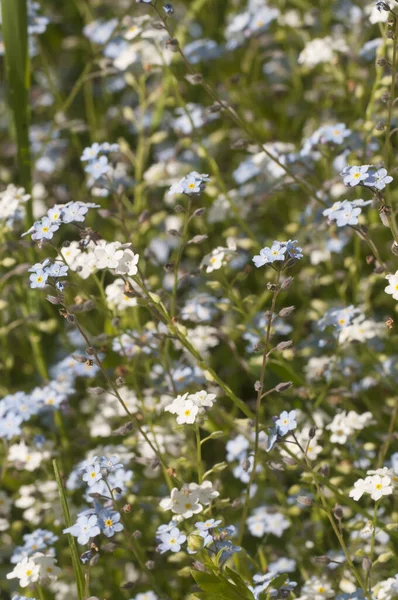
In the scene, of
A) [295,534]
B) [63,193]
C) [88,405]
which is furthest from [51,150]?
[295,534]

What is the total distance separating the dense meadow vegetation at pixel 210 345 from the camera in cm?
287

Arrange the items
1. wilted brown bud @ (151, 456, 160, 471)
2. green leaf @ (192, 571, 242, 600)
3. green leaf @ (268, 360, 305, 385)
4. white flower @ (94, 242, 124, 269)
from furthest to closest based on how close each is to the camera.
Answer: green leaf @ (268, 360, 305, 385) → wilted brown bud @ (151, 456, 160, 471) → white flower @ (94, 242, 124, 269) → green leaf @ (192, 571, 242, 600)

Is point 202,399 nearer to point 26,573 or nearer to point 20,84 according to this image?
point 26,573

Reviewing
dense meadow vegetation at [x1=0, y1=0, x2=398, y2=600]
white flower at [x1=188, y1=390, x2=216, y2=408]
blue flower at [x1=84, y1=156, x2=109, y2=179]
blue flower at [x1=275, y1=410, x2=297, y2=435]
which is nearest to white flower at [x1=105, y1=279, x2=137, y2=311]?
dense meadow vegetation at [x1=0, y1=0, x2=398, y2=600]

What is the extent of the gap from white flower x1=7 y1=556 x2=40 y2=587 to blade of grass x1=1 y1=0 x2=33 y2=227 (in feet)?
5.18

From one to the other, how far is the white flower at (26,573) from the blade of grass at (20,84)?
1580 millimetres

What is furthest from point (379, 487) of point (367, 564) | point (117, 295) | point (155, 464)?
point (117, 295)

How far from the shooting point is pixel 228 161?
5.52 m

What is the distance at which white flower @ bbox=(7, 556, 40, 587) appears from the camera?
2.88 meters

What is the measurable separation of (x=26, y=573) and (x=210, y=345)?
4.06 feet

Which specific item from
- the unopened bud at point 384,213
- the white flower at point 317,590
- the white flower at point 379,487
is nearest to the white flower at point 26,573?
the white flower at point 317,590

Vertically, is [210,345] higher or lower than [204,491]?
higher

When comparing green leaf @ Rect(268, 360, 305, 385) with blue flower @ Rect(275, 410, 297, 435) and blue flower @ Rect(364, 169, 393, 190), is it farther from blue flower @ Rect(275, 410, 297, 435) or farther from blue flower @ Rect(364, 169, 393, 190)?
blue flower @ Rect(364, 169, 393, 190)

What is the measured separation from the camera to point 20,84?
414 centimetres
